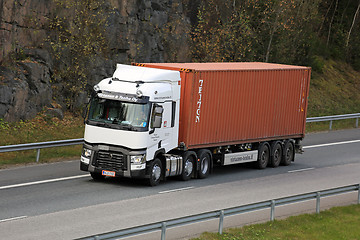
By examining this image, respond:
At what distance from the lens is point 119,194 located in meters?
19.4

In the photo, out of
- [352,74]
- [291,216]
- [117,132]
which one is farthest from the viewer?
[352,74]

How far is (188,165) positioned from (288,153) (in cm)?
635

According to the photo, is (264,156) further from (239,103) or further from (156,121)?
(156,121)

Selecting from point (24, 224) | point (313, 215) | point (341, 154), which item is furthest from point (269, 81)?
point (24, 224)

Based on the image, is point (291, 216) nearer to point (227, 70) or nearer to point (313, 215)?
point (313, 215)

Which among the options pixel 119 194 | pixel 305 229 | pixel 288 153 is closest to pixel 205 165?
pixel 119 194

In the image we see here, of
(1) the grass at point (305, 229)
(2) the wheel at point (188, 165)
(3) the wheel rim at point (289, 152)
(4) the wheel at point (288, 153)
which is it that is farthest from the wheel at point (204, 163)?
(1) the grass at point (305, 229)

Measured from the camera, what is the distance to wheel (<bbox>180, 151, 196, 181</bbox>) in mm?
22263

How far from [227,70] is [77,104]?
1010 centimetres

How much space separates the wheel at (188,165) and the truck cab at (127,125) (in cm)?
137

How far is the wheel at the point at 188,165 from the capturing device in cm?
2226

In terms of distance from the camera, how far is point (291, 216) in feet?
57.0

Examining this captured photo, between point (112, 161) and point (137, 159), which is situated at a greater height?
point (137, 159)

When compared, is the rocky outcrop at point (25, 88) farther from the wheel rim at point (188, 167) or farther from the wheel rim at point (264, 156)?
the wheel rim at point (264, 156)
